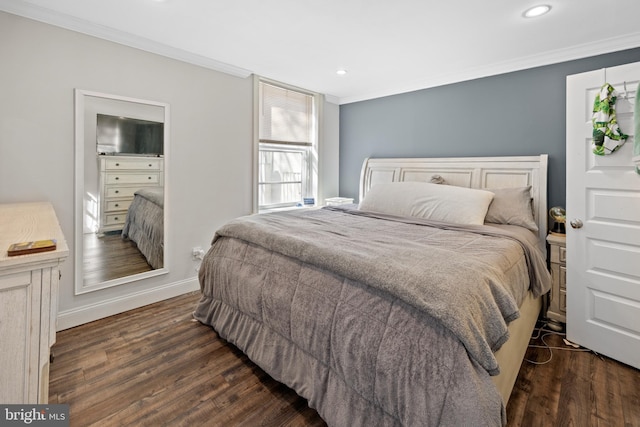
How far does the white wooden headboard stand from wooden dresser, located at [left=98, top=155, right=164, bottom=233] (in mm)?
2602

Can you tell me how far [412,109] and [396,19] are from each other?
5.51 feet

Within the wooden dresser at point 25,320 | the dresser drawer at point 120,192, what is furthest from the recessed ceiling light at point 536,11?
the dresser drawer at point 120,192

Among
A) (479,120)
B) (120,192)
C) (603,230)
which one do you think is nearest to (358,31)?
(479,120)

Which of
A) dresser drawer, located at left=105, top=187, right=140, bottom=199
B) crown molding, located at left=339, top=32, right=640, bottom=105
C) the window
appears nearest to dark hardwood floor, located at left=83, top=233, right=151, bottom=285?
dresser drawer, located at left=105, top=187, right=140, bottom=199

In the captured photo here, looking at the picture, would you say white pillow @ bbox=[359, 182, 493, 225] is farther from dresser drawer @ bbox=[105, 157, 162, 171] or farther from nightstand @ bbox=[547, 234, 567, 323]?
dresser drawer @ bbox=[105, 157, 162, 171]

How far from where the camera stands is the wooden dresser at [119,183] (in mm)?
2570

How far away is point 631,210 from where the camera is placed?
1944 millimetres

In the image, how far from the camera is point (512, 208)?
2.67 metres

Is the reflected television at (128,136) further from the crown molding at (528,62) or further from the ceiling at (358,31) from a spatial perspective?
the crown molding at (528,62)

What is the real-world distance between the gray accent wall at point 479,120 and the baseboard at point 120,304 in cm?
259

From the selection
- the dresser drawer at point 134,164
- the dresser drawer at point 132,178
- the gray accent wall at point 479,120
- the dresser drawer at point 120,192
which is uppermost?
the gray accent wall at point 479,120

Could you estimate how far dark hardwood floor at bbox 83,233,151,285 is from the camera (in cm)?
255

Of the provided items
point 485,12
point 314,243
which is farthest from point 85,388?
point 485,12

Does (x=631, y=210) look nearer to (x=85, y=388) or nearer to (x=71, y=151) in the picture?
(x=85, y=388)
